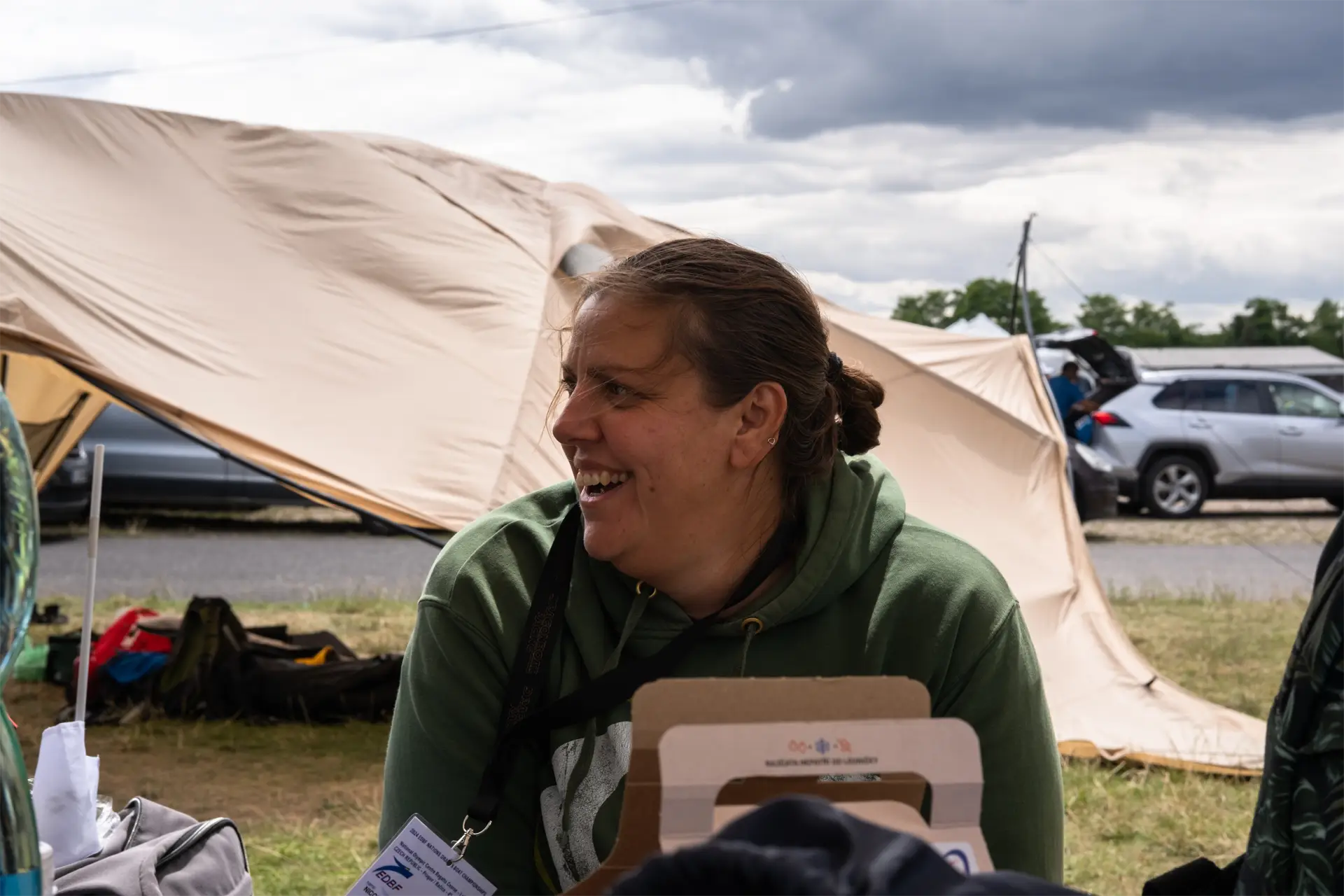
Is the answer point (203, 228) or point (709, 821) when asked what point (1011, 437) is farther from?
point (709, 821)

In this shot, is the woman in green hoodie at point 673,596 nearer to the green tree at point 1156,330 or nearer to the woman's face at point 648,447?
the woman's face at point 648,447

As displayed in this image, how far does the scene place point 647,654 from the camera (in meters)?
1.96

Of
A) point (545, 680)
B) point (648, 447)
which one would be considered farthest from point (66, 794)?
point (648, 447)

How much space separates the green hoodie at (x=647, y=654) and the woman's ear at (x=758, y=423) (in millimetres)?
127

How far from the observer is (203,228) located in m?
5.30

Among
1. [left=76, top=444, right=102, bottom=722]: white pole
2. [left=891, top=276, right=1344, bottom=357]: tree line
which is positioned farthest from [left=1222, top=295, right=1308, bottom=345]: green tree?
[left=76, top=444, right=102, bottom=722]: white pole

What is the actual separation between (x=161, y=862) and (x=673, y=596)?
0.75m

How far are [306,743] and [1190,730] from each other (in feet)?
10.1

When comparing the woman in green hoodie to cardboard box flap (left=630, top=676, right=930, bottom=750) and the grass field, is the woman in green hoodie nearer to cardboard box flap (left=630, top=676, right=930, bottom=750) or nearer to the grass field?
cardboard box flap (left=630, top=676, right=930, bottom=750)

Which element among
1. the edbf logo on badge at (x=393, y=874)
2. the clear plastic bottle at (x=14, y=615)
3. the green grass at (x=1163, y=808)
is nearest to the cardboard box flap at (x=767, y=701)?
the clear plastic bottle at (x=14, y=615)

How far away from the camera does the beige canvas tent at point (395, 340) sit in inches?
184

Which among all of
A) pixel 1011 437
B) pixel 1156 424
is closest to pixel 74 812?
pixel 1011 437

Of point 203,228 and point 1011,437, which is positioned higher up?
point 203,228

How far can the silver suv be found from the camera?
495 inches
